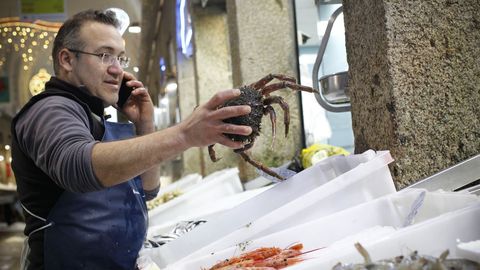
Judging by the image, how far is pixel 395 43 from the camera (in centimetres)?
201

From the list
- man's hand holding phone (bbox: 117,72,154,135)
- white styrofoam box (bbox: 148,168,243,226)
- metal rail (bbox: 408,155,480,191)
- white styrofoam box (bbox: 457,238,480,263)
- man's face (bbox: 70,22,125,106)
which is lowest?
white styrofoam box (bbox: 148,168,243,226)

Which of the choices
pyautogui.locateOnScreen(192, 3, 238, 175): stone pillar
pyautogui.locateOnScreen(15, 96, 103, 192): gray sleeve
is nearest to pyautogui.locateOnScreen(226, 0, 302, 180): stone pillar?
pyautogui.locateOnScreen(192, 3, 238, 175): stone pillar

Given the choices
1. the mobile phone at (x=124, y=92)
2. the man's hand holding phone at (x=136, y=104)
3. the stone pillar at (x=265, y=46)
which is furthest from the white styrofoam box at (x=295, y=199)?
the stone pillar at (x=265, y=46)

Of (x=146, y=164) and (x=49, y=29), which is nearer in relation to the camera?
(x=146, y=164)

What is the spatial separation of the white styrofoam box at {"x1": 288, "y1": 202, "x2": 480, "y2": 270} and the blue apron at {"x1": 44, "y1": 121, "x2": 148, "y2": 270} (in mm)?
997

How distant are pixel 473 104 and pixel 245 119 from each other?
1.10 meters

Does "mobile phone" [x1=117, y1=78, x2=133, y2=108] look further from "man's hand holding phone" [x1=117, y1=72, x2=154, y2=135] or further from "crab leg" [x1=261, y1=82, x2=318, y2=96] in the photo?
"crab leg" [x1=261, y1=82, x2=318, y2=96]

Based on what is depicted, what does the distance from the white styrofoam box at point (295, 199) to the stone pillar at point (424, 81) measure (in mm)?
186

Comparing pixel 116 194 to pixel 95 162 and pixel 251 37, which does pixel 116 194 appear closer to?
pixel 95 162

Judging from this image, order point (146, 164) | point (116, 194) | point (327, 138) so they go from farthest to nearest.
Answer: point (327, 138) → point (116, 194) → point (146, 164)

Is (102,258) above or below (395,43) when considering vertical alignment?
below

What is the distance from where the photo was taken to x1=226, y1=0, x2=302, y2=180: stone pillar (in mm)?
4793

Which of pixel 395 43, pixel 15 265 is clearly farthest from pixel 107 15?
pixel 15 265

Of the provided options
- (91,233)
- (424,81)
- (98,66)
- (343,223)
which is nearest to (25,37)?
(98,66)
